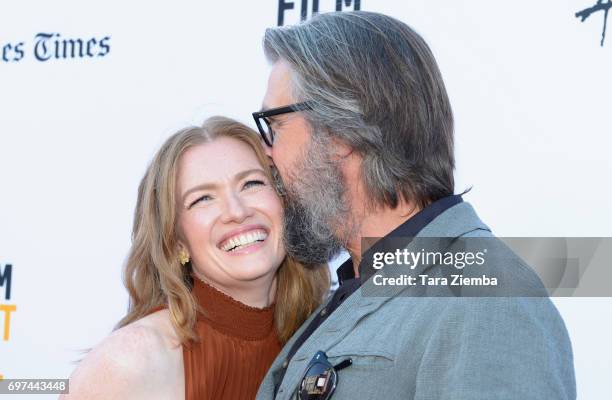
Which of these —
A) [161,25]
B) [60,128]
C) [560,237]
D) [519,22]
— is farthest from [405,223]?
[60,128]

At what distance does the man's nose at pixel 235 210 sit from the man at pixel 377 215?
113mm

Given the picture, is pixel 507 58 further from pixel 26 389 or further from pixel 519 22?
pixel 26 389

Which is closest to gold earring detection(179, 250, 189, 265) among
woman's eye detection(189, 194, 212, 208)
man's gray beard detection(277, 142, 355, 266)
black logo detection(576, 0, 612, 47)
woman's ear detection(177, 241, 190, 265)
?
woman's ear detection(177, 241, 190, 265)

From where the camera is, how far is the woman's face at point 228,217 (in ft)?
7.30

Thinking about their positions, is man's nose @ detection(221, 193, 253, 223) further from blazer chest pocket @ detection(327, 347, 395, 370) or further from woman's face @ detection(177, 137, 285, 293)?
blazer chest pocket @ detection(327, 347, 395, 370)

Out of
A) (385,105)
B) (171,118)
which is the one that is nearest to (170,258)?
(171,118)

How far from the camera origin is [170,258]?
7.63 feet

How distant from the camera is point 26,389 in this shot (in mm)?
2951

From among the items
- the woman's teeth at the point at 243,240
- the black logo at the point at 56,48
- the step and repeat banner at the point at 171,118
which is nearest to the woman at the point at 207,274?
the woman's teeth at the point at 243,240

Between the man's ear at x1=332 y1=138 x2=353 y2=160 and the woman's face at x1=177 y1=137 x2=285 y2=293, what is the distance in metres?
0.36

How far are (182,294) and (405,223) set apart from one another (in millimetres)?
699

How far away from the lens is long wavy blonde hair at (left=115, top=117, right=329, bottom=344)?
89.3 inches

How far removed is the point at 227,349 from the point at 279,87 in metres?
0.69

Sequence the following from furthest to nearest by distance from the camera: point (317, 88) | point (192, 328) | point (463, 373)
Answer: point (192, 328) → point (317, 88) → point (463, 373)
